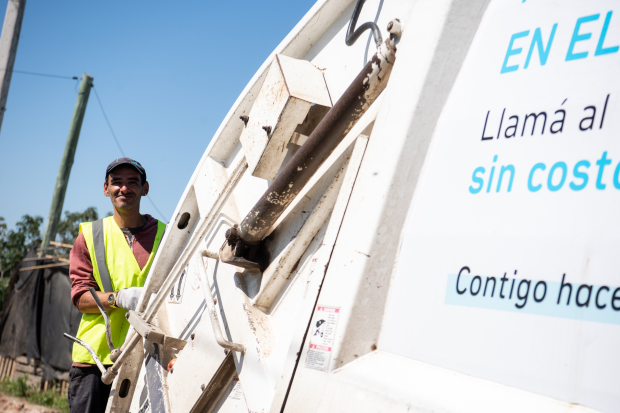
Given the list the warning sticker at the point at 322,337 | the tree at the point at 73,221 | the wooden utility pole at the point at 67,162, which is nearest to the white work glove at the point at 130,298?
the warning sticker at the point at 322,337

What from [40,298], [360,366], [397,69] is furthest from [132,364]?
[40,298]

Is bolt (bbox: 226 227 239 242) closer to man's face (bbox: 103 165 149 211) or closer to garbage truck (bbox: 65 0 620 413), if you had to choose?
garbage truck (bbox: 65 0 620 413)

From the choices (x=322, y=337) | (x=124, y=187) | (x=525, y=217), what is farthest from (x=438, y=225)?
(x=124, y=187)

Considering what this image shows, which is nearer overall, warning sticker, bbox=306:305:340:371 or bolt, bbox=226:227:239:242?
warning sticker, bbox=306:305:340:371

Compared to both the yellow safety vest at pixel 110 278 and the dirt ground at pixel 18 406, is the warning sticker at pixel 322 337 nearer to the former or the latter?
the yellow safety vest at pixel 110 278

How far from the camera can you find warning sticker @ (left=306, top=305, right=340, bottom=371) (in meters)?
1.13

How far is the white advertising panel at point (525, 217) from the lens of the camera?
2.75 feet

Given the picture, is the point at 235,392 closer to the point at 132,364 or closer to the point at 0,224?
the point at 132,364

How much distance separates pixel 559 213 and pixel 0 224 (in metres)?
18.0

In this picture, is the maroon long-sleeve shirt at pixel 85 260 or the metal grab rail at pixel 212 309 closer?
the metal grab rail at pixel 212 309

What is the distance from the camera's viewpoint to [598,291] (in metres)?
0.83

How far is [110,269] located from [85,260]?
0.18m

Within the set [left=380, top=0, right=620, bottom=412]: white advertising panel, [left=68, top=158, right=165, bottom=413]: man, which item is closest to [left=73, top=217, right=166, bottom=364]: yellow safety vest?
[left=68, top=158, right=165, bottom=413]: man

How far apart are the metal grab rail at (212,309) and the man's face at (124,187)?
4.76ft
